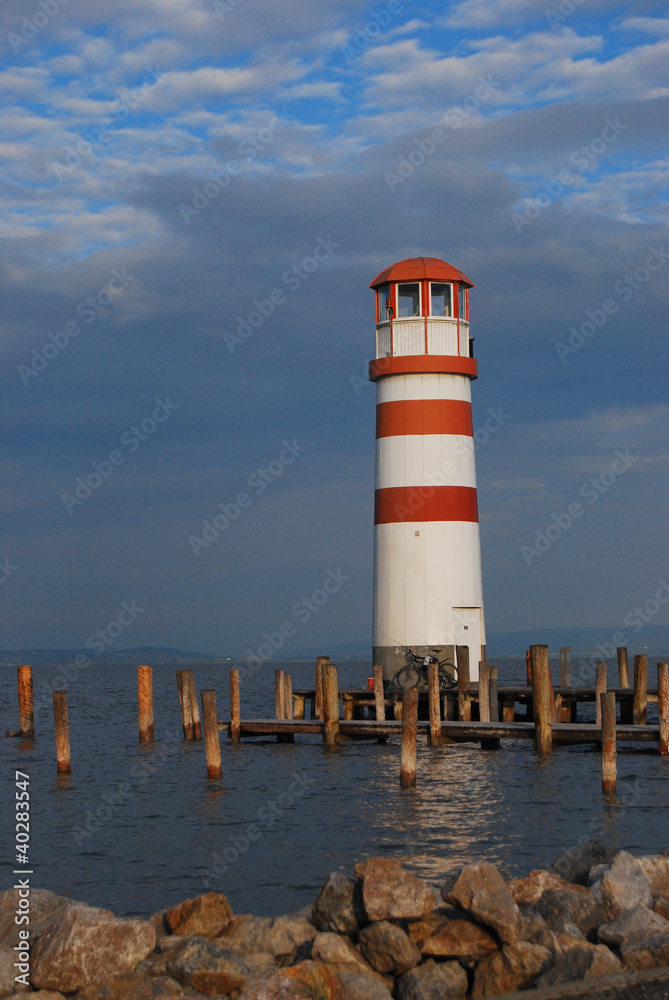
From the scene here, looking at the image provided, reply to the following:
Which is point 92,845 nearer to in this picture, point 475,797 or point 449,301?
point 475,797

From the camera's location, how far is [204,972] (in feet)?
30.8

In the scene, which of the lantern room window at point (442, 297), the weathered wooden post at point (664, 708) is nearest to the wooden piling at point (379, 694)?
the weathered wooden post at point (664, 708)

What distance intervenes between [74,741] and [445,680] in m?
13.4

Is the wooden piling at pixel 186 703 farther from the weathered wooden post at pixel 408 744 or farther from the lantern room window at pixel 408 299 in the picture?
the lantern room window at pixel 408 299

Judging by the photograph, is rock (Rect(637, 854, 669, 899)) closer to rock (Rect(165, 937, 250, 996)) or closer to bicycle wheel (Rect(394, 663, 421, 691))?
rock (Rect(165, 937, 250, 996))

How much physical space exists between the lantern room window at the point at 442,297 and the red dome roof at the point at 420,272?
213 millimetres

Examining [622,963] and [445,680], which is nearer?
[622,963]

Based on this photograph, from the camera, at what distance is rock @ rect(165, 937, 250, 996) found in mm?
9359

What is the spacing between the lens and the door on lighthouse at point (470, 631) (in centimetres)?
2662

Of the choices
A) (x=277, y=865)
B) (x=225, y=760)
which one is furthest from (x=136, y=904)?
(x=225, y=760)

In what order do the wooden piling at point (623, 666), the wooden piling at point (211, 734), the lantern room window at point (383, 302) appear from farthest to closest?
1. the wooden piling at point (623, 666)
2. the lantern room window at point (383, 302)
3. the wooden piling at point (211, 734)

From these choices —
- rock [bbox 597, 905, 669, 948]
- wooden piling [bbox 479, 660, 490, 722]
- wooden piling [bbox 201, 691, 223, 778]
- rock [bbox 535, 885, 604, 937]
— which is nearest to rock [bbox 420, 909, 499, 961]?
rock [bbox 535, 885, 604, 937]

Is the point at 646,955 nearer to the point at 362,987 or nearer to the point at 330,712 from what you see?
the point at 362,987

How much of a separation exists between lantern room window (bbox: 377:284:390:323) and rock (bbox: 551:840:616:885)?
56.3 ft
